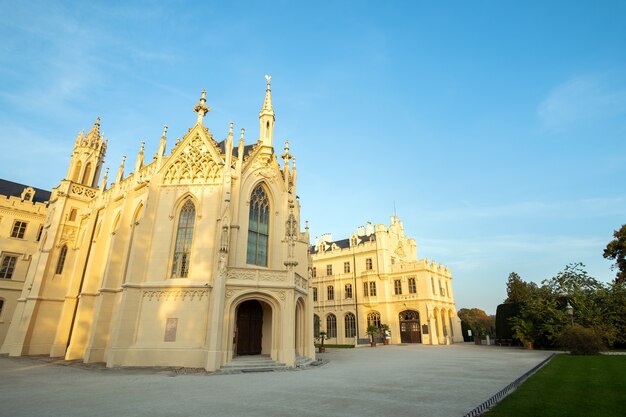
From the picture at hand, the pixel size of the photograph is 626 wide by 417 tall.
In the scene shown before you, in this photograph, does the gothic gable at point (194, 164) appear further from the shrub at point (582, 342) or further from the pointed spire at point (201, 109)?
the shrub at point (582, 342)

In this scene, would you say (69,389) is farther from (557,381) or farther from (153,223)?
(557,381)

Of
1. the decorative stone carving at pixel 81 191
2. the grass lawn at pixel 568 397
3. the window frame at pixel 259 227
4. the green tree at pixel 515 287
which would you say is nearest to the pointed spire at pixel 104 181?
the decorative stone carving at pixel 81 191

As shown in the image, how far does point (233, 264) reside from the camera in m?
19.7

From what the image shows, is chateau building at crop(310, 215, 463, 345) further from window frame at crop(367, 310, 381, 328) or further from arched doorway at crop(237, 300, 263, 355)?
arched doorway at crop(237, 300, 263, 355)

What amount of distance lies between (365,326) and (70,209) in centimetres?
3898

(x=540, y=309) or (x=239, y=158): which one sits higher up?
(x=239, y=158)

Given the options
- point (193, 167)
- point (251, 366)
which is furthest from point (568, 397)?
point (193, 167)

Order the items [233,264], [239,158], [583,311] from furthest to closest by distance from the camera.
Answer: [583,311] → [239,158] → [233,264]

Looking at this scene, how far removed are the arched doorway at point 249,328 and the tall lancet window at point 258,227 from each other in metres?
2.75

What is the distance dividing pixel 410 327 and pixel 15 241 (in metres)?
46.2

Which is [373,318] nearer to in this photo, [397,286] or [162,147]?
[397,286]

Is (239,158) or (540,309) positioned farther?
(540,309)

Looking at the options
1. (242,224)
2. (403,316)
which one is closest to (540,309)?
(403,316)

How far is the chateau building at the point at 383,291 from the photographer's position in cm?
4403
